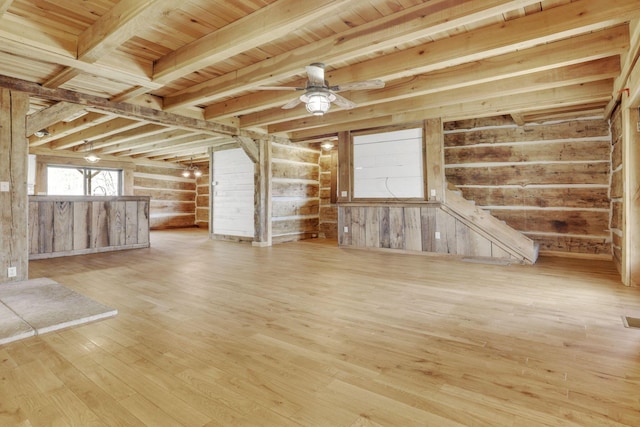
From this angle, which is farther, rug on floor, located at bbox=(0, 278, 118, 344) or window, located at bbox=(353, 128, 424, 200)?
window, located at bbox=(353, 128, 424, 200)

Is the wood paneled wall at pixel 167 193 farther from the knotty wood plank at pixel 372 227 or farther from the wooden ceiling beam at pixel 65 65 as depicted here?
the knotty wood plank at pixel 372 227

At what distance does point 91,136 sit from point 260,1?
666 cm

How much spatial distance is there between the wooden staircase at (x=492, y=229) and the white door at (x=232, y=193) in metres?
4.32

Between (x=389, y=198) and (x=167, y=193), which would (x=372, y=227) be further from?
(x=167, y=193)

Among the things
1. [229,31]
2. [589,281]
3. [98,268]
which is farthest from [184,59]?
[589,281]

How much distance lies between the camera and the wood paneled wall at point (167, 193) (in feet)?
37.9

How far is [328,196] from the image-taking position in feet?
29.7

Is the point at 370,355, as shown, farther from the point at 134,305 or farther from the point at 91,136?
the point at 91,136

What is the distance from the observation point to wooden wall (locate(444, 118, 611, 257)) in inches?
220

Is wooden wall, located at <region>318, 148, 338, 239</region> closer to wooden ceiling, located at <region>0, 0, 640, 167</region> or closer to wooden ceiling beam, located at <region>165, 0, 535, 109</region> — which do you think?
wooden ceiling, located at <region>0, 0, 640, 167</region>

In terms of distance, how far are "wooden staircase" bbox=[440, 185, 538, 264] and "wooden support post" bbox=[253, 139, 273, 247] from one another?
12.0 ft

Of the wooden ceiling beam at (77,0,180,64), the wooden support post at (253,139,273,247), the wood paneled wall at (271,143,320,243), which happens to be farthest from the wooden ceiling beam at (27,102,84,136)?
the wood paneled wall at (271,143,320,243)

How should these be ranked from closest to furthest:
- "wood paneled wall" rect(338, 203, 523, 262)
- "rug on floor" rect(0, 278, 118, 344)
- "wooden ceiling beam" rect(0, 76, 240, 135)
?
"rug on floor" rect(0, 278, 118, 344)
"wooden ceiling beam" rect(0, 76, 240, 135)
"wood paneled wall" rect(338, 203, 523, 262)

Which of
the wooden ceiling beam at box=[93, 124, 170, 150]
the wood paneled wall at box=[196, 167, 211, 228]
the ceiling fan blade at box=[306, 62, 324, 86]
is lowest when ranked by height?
→ the wood paneled wall at box=[196, 167, 211, 228]
